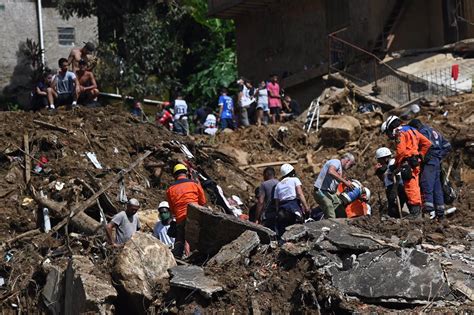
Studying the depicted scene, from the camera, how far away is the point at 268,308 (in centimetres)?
1362

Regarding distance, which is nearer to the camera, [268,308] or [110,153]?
[268,308]

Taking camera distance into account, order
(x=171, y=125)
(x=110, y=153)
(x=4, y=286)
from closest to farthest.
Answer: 1. (x=4, y=286)
2. (x=110, y=153)
3. (x=171, y=125)

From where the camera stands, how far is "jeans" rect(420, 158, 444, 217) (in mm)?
15781

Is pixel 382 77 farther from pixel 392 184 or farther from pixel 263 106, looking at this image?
pixel 392 184

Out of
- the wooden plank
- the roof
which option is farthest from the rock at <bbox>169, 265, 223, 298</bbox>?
the roof

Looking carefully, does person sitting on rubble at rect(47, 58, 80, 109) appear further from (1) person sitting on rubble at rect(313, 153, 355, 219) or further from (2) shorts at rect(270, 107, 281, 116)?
(1) person sitting on rubble at rect(313, 153, 355, 219)

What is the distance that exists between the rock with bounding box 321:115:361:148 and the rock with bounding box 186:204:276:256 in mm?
9454

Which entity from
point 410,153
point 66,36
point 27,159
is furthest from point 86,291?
point 66,36

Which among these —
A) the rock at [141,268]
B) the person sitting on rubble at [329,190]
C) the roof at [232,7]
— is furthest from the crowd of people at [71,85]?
the roof at [232,7]

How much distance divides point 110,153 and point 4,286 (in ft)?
16.6

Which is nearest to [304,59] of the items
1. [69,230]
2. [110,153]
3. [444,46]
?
[444,46]

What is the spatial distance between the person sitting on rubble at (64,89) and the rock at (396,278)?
10.4 metres

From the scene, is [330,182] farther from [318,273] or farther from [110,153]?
[110,153]

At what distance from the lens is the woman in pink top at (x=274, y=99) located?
26.8 metres
